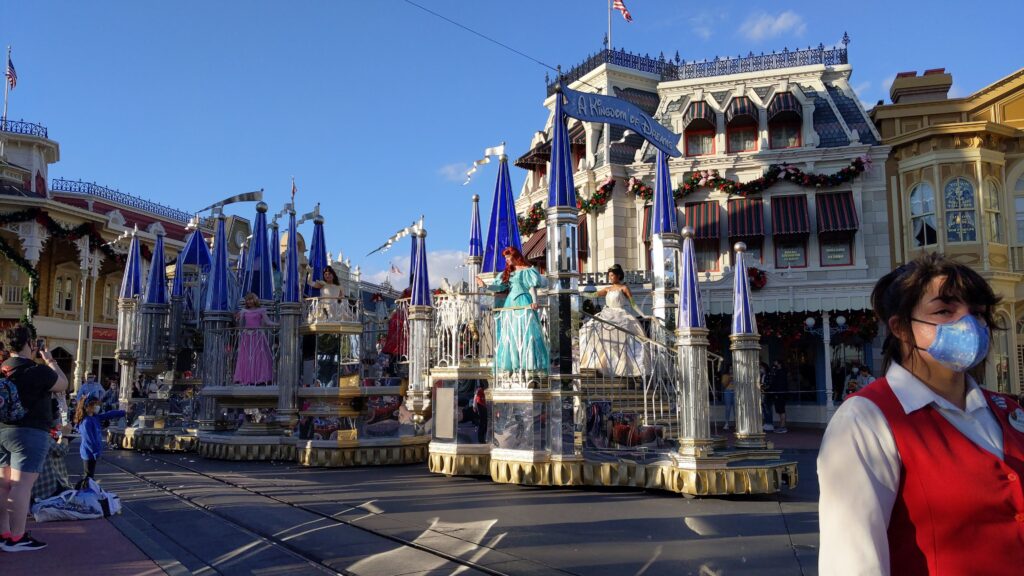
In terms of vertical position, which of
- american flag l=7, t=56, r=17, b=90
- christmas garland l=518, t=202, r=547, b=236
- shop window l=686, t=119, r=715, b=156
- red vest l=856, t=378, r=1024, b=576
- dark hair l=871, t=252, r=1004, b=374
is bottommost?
red vest l=856, t=378, r=1024, b=576

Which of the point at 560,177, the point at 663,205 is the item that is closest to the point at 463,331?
the point at 560,177

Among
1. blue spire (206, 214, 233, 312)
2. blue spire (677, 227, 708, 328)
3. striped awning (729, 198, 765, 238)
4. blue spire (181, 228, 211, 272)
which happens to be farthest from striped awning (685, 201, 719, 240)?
blue spire (677, 227, 708, 328)

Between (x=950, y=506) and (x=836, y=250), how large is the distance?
2388 centimetres

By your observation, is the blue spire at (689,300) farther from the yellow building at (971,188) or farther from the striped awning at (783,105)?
the striped awning at (783,105)

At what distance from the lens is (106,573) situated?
5461 millimetres

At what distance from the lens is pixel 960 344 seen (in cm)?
215

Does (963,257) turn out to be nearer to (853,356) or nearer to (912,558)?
(853,356)

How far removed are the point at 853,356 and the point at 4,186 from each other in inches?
1363

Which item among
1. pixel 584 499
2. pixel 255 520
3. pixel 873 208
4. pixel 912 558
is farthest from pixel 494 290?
pixel 873 208

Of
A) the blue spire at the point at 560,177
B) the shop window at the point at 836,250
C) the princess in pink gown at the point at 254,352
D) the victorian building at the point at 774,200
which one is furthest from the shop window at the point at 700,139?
the blue spire at the point at 560,177

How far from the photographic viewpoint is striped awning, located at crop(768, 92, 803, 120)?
24531mm

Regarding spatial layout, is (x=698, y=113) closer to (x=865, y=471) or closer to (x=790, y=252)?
(x=790, y=252)

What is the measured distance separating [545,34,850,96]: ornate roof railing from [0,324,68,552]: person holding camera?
2100cm

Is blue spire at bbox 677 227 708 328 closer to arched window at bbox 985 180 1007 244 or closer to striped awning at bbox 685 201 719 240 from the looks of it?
striped awning at bbox 685 201 719 240
